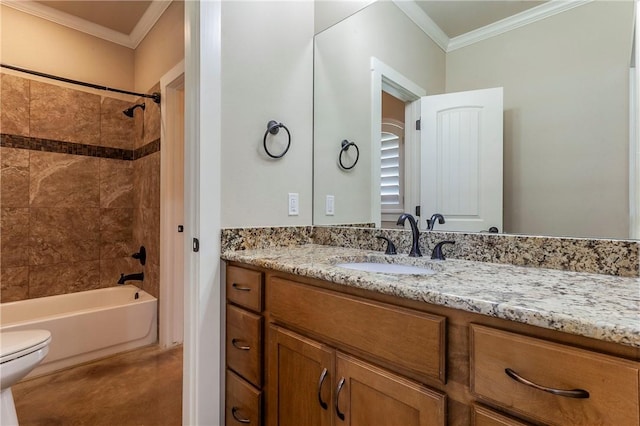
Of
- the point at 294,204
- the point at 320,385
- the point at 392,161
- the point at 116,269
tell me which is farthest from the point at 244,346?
the point at 116,269

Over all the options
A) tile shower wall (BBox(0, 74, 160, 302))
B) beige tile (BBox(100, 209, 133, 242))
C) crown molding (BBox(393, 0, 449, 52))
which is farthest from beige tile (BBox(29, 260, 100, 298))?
crown molding (BBox(393, 0, 449, 52))

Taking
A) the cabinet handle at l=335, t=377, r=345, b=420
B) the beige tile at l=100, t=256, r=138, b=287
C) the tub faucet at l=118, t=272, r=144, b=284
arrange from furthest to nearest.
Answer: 1. the beige tile at l=100, t=256, r=138, b=287
2. the tub faucet at l=118, t=272, r=144, b=284
3. the cabinet handle at l=335, t=377, r=345, b=420

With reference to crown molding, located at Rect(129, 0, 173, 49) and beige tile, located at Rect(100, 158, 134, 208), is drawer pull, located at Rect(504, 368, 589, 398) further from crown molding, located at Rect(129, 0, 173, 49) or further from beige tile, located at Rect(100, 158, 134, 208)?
beige tile, located at Rect(100, 158, 134, 208)

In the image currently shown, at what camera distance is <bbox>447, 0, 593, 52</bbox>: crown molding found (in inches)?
44.1

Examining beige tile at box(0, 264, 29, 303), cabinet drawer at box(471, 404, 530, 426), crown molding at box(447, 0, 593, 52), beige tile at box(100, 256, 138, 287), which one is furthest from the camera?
beige tile at box(100, 256, 138, 287)

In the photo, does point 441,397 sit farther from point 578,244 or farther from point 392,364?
point 578,244

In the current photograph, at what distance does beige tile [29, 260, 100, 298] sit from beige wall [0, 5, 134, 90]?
64.4 inches

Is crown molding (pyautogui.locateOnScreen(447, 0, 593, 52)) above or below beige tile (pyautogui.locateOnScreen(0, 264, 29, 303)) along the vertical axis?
above

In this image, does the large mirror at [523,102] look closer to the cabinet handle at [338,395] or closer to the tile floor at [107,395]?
the cabinet handle at [338,395]

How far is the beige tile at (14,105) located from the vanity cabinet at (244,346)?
2443 mm

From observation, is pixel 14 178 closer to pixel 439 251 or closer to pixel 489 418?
pixel 439 251

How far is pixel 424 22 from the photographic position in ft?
4.94

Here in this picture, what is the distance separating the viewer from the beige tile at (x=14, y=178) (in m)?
2.38

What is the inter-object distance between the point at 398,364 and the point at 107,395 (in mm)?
1920
